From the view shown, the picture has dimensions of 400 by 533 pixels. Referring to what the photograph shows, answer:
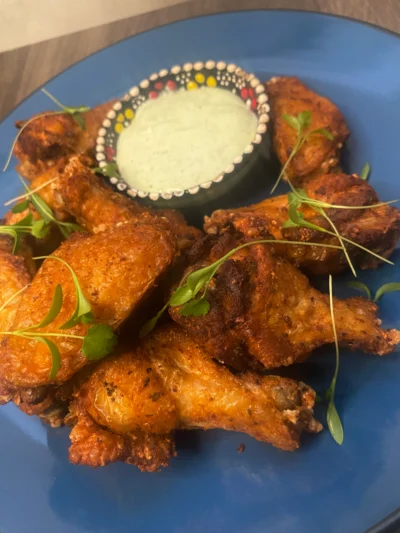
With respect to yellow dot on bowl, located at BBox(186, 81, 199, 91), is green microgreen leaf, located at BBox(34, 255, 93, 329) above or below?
below

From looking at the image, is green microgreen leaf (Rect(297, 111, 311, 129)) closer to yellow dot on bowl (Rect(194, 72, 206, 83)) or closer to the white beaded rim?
the white beaded rim

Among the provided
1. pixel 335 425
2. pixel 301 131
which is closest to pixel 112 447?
pixel 335 425

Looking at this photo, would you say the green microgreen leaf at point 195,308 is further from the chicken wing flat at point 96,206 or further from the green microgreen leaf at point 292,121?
the green microgreen leaf at point 292,121

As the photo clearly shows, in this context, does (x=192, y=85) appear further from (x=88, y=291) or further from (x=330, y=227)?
(x=88, y=291)

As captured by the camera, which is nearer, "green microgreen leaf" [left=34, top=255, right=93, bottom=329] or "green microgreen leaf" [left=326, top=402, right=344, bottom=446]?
"green microgreen leaf" [left=34, top=255, right=93, bottom=329]

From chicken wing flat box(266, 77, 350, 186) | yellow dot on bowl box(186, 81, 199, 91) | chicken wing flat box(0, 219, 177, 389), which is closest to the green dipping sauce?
yellow dot on bowl box(186, 81, 199, 91)

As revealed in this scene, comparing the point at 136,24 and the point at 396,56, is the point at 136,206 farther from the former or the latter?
the point at 136,24

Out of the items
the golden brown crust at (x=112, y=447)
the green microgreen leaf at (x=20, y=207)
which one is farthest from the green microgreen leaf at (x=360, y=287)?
the green microgreen leaf at (x=20, y=207)

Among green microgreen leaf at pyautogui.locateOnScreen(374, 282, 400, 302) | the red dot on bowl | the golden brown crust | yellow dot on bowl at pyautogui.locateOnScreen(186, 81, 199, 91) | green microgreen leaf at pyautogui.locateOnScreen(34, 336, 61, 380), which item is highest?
yellow dot on bowl at pyautogui.locateOnScreen(186, 81, 199, 91)
